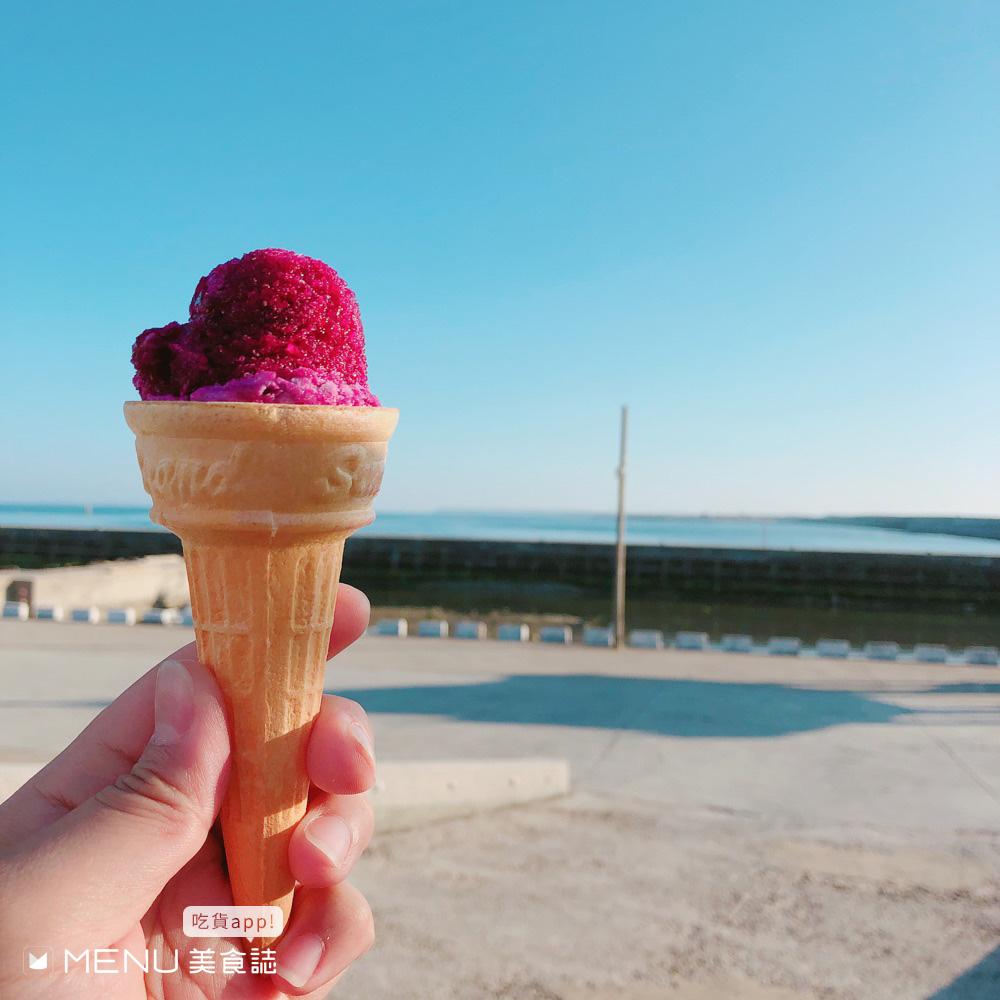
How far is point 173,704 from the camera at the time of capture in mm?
1903

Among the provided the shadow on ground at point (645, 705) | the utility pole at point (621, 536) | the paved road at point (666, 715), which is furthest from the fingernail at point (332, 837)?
the utility pole at point (621, 536)

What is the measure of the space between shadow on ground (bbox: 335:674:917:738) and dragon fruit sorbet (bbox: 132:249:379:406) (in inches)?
301

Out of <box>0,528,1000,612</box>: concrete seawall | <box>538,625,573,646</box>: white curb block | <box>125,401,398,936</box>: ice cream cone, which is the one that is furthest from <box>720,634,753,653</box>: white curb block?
<box>0,528,1000,612</box>: concrete seawall

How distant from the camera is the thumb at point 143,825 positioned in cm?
168

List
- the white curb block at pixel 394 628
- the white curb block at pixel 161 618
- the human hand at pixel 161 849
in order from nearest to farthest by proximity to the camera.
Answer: the human hand at pixel 161 849, the white curb block at pixel 394 628, the white curb block at pixel 161 618

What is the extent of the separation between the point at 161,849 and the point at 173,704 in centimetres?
30

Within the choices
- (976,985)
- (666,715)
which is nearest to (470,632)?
(666,715)

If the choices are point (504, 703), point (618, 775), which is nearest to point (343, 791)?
point (618, 775)

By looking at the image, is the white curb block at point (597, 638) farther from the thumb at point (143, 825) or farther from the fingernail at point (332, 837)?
the thumb at point (143, 825)

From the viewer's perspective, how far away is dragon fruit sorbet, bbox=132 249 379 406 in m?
1.98

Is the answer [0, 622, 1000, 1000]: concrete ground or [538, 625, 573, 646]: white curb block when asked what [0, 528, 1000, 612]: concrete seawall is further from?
[0, 622, 1000, 1000]: concrete ground

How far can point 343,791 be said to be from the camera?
209cm

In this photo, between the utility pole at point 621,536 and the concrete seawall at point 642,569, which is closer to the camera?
the utility pole at point 621,536

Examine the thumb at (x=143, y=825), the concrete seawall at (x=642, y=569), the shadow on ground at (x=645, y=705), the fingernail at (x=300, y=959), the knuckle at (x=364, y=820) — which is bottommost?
the concrete seawall at (x=642, y=569)
